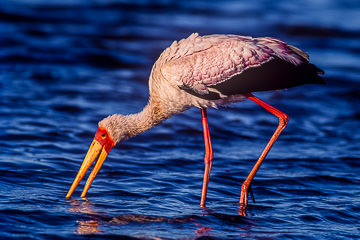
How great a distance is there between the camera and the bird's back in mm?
7605

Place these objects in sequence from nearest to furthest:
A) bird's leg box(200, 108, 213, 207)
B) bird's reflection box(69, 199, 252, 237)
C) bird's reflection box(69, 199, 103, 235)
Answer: bird's reflection box(69, 199, 103, 235)
bird's reflection box(69, 199, 252, 237)
bird's leg box(200, 108, 213, 207)

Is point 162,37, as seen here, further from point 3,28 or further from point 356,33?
point 356,33

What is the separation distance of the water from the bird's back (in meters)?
1.41

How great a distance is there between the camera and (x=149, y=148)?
10.2 metres

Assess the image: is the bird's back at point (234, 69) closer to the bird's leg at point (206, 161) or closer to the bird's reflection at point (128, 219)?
the bird's leg at point (206, 161)

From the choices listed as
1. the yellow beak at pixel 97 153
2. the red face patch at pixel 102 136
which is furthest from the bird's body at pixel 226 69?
the red face patch at pixel 102 136

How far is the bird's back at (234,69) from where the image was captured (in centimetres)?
761

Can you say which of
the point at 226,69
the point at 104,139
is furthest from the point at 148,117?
the point at 226,69

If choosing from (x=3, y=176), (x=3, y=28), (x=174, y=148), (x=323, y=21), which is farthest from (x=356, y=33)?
(x=3, y=176)

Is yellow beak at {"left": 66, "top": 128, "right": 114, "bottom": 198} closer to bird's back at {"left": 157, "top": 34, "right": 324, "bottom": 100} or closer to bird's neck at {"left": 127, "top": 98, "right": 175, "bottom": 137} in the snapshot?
bird's neck at {"left": 127, "top": 98, "right": 175, "bottom": 137}

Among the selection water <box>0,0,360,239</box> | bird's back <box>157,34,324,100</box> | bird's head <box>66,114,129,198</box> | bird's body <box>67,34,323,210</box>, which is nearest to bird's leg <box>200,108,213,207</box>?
bird's body <box>67,34,323,210</box>

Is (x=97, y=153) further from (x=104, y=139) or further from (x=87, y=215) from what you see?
(x=87, y=215)

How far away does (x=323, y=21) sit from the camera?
24.5 meters

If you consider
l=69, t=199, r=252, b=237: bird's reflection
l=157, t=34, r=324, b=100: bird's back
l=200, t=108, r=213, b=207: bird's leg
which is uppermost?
l=157, t=34, r=324, b=100: bird's back
